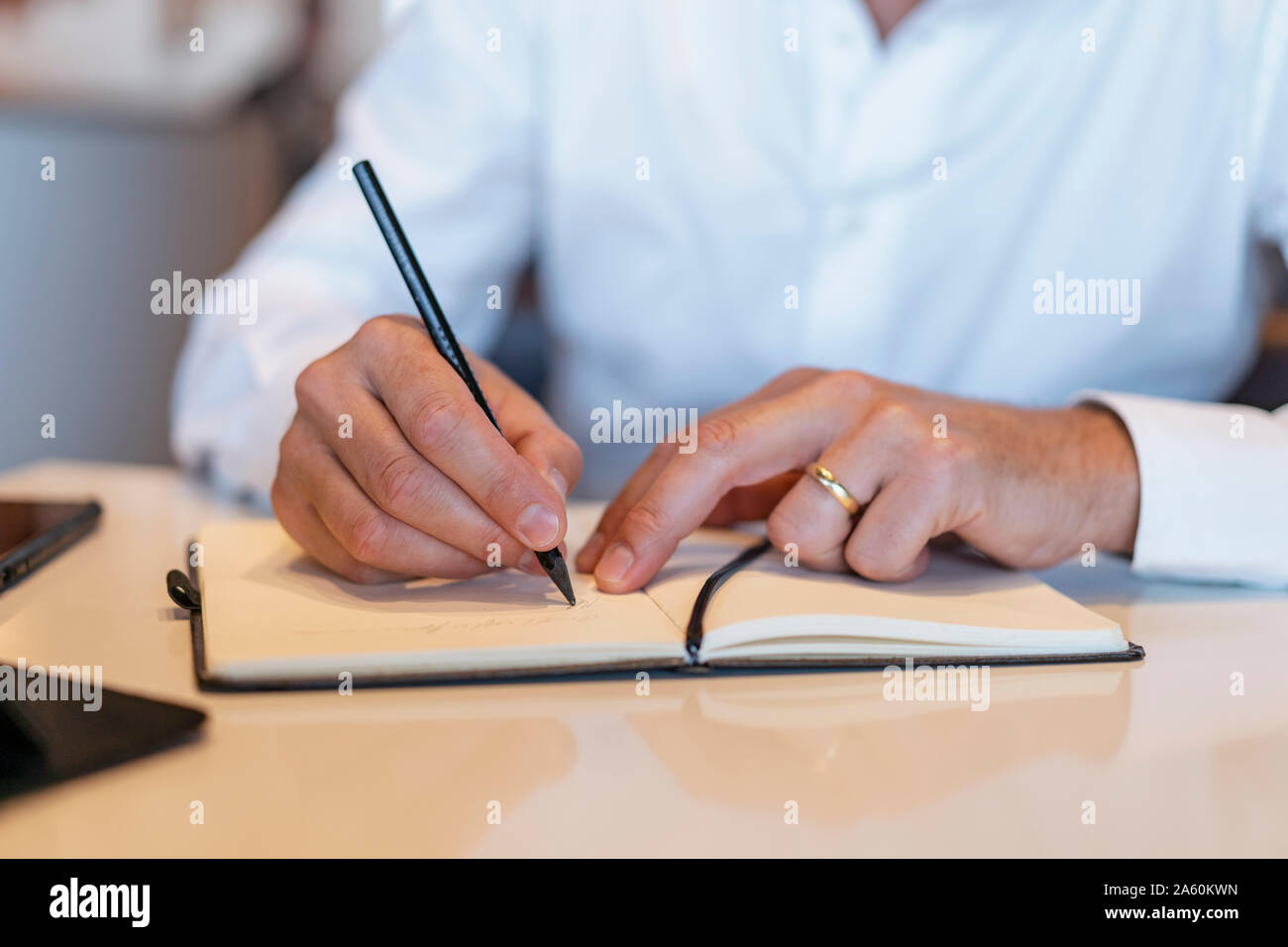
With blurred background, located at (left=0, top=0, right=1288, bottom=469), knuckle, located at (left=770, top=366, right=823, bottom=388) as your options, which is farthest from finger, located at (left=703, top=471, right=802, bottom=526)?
blurred background, located at (left=0, top=0, right=1288, bottom=469)

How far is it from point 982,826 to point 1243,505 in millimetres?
494

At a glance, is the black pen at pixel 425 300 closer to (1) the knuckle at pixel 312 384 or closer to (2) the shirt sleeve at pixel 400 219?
(1) the knuckle at pixel 312 384

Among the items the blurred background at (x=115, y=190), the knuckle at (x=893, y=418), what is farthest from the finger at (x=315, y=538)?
the blurred background at (x=115, y=190)

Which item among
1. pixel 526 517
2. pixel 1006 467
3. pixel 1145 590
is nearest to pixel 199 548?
pixel 526 517

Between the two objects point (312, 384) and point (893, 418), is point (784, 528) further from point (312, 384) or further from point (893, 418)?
point (312, 384)

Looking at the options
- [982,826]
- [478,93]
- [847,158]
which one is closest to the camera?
[982,826]

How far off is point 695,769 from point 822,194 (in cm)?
85

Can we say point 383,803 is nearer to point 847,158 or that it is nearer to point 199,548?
point 199,548

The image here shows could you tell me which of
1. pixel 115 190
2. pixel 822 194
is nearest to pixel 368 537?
pixel 822 194

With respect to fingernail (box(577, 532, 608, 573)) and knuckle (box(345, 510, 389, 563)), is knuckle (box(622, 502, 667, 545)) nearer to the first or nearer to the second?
fingernail (box(577, 532, 608, 573))

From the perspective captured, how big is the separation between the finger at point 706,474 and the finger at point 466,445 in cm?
6

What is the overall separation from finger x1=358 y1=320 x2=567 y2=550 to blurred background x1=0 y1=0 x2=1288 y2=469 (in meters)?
1.09

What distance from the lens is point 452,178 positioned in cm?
136

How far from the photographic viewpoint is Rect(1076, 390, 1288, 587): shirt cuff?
0.81 m
